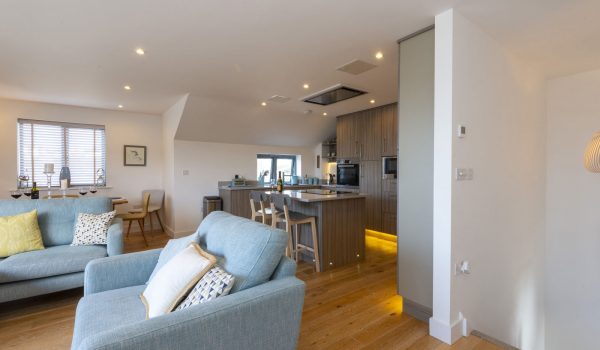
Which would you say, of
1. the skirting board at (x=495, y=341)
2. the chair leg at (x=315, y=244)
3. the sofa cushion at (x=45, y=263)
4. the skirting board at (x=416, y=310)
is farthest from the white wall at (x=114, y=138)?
the skirting board at (x=495, y=341)

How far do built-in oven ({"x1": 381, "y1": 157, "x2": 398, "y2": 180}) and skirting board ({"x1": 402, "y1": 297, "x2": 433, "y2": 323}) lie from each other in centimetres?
280

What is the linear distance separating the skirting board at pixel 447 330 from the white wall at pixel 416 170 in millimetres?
206

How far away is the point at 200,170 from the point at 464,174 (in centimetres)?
500

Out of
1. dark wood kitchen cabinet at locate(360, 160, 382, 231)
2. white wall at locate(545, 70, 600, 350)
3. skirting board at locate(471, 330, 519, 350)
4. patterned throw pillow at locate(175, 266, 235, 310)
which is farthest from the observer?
dark wood kitchen cabinet at locate(360, 160, 382, 231)

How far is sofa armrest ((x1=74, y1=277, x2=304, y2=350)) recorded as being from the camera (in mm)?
1012

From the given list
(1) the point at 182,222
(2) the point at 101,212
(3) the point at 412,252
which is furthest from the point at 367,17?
(1) the point at 182,222

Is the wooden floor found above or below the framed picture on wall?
below

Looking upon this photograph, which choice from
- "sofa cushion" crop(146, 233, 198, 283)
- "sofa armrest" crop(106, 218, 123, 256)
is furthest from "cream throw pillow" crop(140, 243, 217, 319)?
"sofa armrest" crop(106, 218, 123, 256)

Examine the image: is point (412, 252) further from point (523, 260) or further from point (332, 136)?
point (332, 136)

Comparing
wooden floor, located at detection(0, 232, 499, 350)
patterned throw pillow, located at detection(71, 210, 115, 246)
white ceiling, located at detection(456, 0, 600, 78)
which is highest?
white ceiling, located at detection(456, 0, 600, 78)

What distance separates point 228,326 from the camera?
1.20 metres

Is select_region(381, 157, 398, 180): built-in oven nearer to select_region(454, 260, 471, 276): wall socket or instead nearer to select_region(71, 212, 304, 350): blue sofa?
select_region(454, 260, 471, 276): wall socket

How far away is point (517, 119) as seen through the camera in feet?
9.69

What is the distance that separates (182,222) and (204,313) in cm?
479
